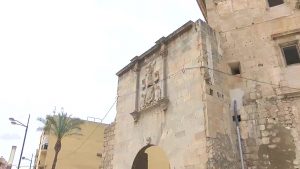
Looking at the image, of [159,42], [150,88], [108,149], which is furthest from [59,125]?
[159,42]

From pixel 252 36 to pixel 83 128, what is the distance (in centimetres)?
2248

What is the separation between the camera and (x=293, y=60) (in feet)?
32.1

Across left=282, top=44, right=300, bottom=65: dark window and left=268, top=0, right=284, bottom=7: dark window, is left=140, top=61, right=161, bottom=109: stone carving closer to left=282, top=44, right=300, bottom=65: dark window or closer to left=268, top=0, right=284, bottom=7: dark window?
left=282, top=44, right=300, bottom=65: dark window

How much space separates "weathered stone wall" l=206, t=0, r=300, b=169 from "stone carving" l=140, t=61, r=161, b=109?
2.57m

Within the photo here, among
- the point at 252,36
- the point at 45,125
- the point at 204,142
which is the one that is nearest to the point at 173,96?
the point at 204,142

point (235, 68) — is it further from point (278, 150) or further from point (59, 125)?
point (59, 125)

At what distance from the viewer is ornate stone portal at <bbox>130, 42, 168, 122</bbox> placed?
10857 millimetres

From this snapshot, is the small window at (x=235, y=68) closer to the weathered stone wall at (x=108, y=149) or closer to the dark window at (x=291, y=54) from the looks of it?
the dark window at (x=291, y=54)

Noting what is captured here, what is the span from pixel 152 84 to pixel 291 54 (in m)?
5.09

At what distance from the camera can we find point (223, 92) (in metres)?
9.76

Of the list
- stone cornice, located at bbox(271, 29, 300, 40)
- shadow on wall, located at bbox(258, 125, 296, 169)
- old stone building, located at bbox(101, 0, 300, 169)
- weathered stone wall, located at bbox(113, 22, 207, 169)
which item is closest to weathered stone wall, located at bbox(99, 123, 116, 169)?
weathered stone wall, located at bbox(113, 22, 207, 169)

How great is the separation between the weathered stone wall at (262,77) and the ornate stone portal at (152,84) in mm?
2236

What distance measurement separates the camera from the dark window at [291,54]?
32.0ft

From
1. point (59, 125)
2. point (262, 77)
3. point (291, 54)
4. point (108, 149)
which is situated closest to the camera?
point (262, 77)
